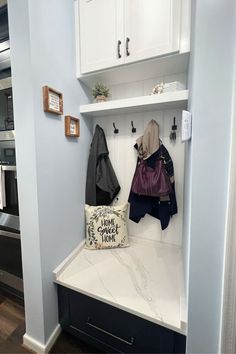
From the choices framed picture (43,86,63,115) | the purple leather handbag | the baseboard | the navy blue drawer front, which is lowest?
the baseboard

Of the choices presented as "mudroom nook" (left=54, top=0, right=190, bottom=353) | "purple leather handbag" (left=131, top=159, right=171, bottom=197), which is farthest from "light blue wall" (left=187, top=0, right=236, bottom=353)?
"purple leather handbag" (left=131, top=159, right=171, bottom=197)

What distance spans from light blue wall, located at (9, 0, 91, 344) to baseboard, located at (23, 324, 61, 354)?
3 centimetres

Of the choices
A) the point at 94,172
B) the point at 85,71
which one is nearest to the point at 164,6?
the point at 85,71

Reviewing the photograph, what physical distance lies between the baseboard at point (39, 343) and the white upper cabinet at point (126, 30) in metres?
1.87

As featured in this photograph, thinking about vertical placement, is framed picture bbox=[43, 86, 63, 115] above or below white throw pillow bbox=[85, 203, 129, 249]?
above

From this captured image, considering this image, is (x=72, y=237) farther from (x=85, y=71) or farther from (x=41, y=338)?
(x=85, y=71)

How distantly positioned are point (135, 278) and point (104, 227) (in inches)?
18.1

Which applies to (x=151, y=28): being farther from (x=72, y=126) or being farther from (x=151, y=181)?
(x=151, y=181)

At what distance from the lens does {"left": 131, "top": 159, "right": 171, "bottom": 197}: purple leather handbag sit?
136 centimetres

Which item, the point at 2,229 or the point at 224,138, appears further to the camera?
the point at 2,229

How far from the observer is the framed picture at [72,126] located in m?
1.25

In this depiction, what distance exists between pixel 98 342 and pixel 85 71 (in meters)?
1.84

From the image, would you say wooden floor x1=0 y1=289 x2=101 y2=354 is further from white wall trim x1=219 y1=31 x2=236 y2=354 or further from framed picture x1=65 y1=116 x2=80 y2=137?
framed picture x1=65 y1=116 x2=80 y2=137

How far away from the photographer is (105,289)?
1112 mm
